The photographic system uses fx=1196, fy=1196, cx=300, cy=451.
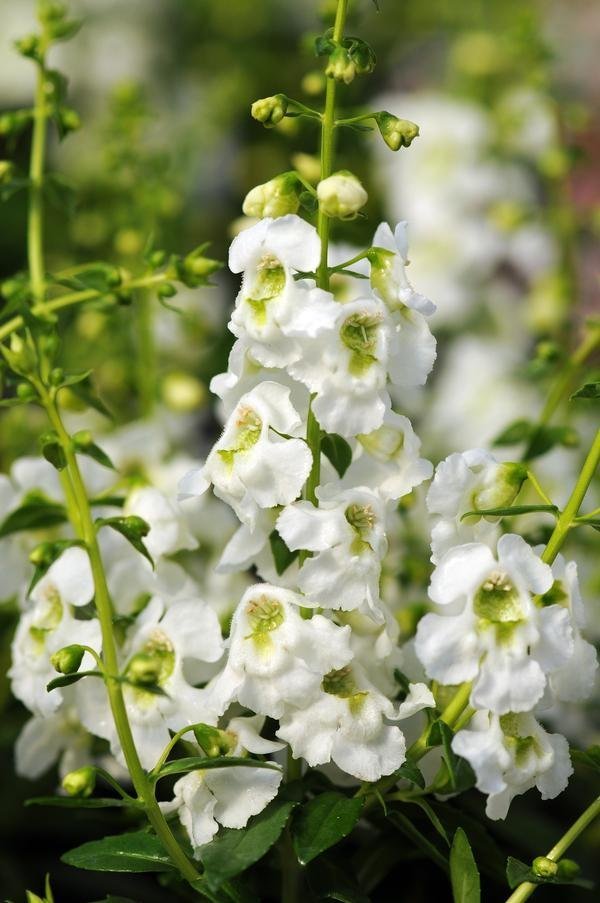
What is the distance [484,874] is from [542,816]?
0.68 ft

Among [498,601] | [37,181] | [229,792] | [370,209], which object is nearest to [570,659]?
[498,601]

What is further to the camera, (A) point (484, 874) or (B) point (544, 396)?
(B) point (544, 396)

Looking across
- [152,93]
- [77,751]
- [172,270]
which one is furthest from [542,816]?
[152,93]

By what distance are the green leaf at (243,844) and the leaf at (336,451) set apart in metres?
0.14

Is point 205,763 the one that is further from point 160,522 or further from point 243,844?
point 160,522

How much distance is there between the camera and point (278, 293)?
48 centimetres

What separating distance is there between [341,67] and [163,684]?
281 millimetres

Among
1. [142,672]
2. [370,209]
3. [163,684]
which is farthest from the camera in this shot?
[370,209]

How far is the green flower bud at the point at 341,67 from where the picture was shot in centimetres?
47

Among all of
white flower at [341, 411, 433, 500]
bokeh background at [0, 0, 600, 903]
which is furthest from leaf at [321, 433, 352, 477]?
bokeh background at [0, 0, 600, 903]

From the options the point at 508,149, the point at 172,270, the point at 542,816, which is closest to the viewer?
the point at 172,270

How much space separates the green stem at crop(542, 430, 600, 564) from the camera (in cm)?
48

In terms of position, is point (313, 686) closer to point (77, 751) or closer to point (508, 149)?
point (77, 751)

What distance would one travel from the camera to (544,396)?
0.98 metres
